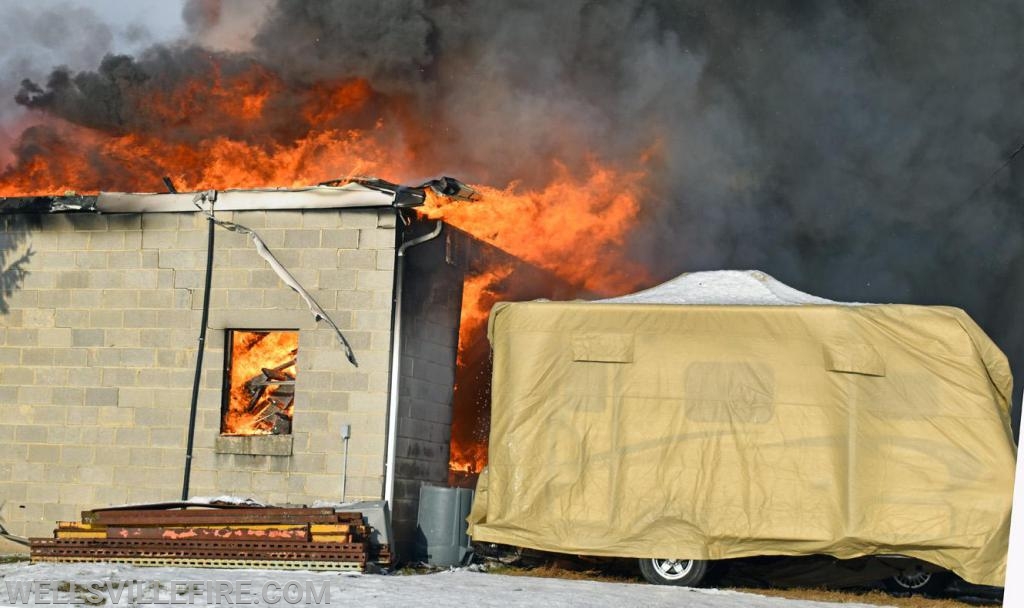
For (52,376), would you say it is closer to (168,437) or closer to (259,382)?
(168,437)

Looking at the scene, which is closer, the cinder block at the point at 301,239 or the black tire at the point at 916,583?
the black tire at the point at 916,583

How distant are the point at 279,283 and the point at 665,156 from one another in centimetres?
1233

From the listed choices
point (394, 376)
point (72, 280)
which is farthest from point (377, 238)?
point (72, 280)

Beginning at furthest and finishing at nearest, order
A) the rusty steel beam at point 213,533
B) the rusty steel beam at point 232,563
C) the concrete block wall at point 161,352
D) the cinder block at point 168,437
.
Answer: the cinder block at point 168,437
the concrete block wall at point 161,352
the rusty steel beam at point 213,533
the rusty steel beam at point 232,563

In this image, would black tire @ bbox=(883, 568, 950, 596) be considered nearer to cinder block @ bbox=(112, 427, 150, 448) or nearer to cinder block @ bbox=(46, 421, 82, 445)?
cinder block @ bbox=(112, 427, 150, 448)

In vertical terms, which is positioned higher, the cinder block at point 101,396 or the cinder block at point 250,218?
the cinder block at point 250,218

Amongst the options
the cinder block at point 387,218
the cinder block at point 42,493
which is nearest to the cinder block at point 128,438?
the cinder block at point 42,493

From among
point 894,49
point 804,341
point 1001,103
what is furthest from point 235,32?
point 804,341

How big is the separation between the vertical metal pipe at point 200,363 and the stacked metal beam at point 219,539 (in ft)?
4.60

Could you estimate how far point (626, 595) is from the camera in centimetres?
1133

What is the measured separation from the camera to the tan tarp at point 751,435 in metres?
12.3

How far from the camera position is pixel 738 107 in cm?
2636

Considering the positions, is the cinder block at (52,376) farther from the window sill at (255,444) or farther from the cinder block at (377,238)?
the cinder block at (377,238)

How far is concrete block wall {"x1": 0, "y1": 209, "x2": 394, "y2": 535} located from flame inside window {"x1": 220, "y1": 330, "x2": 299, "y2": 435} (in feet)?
0.64
